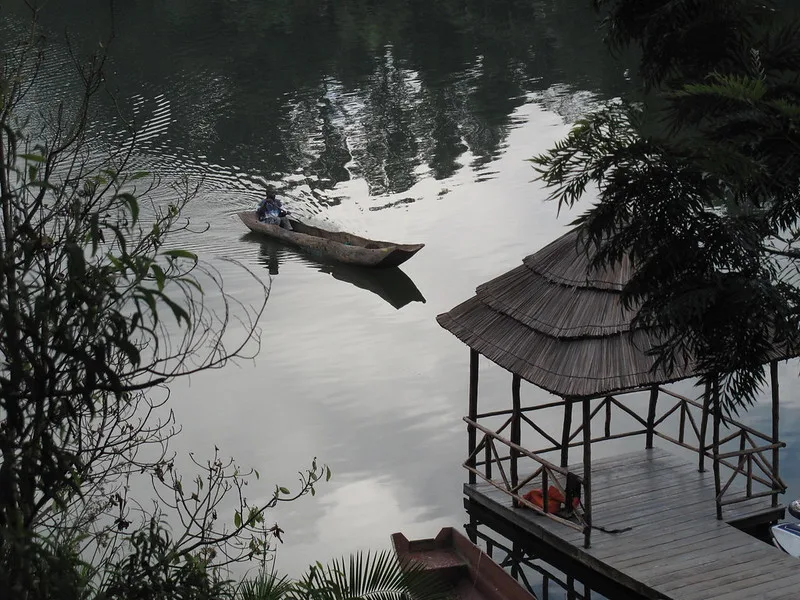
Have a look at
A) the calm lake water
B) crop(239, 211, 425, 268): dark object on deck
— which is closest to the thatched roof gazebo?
the calm lake water

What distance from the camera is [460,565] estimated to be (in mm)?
11172

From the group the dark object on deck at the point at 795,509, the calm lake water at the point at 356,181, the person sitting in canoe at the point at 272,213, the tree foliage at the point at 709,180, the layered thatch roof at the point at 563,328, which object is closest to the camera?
the tree foliage at the point at 709,180

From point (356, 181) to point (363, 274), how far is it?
18.7 ft

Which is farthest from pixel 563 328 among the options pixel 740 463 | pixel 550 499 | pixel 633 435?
pixel 633 435

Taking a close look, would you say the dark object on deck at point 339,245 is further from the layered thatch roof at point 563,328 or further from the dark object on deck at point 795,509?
the dark object on deck at point 795,509

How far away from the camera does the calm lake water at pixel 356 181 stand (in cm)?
1542

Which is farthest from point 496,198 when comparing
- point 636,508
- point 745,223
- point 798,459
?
point 745,223

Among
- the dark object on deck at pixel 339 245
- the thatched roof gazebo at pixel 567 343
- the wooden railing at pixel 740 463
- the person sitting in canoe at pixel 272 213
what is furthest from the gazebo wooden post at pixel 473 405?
the person sitting in canoe at pixel 272 213

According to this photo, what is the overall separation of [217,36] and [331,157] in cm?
1461

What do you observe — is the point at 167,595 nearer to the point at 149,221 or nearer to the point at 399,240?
the point at 399,240

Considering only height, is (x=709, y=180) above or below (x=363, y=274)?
above

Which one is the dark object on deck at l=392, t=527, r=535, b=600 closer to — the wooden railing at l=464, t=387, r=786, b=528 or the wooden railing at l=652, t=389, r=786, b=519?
the wooden railing at l=464, t=387, r=786, b=528

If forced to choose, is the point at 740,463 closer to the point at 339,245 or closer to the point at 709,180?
the point at 709,180

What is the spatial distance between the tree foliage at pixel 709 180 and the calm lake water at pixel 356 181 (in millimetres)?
4486
